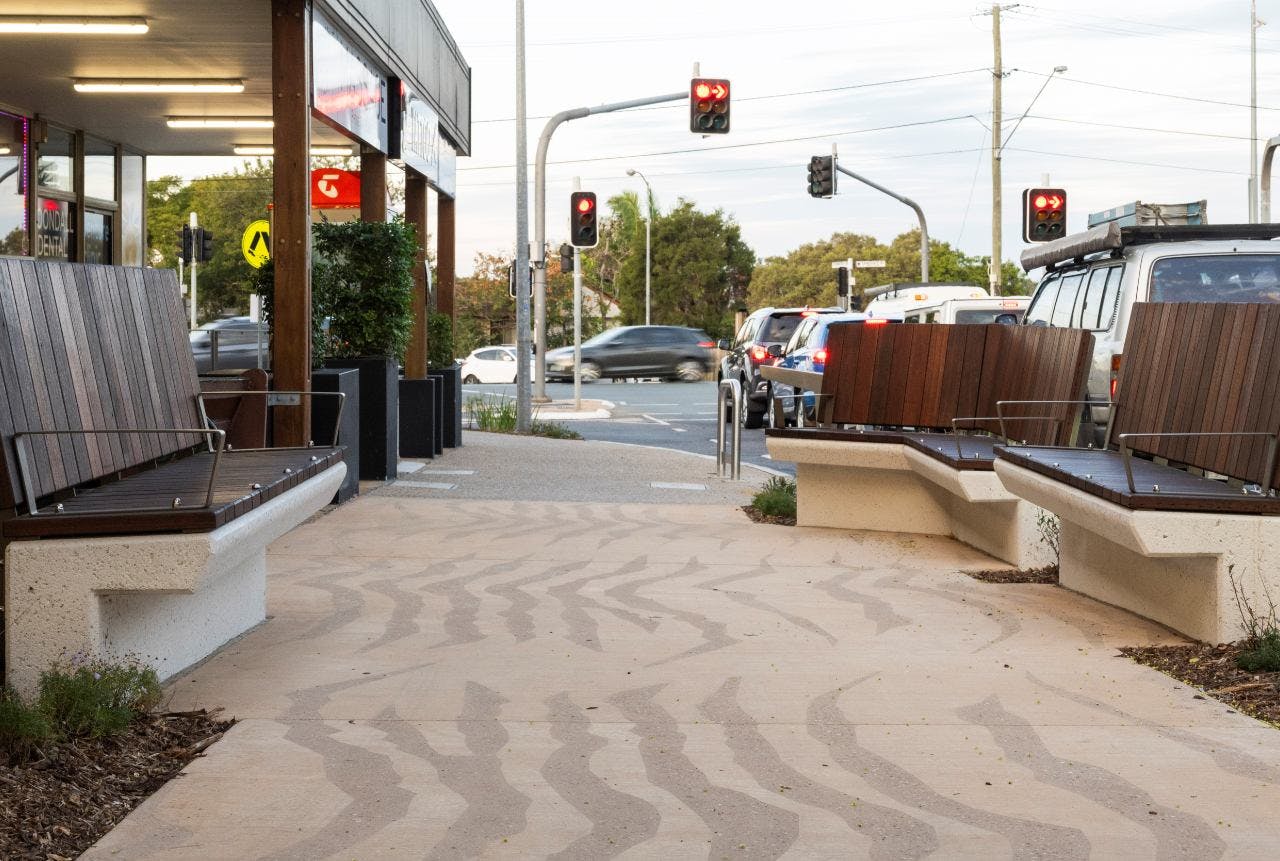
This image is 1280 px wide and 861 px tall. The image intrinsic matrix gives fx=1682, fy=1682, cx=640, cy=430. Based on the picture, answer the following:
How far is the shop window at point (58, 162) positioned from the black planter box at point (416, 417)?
483 centimetres

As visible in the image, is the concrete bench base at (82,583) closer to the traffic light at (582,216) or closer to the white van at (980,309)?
the white van at (980,309)

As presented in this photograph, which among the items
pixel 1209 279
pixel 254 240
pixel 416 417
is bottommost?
pixel 416 417

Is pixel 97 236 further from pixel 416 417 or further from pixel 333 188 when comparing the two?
pixel 416 417

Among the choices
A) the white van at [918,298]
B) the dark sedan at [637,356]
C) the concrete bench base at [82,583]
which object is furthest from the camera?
the dark sedan at [637,356]

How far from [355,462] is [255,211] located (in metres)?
53.8

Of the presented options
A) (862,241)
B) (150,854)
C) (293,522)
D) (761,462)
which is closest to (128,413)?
(293,522)

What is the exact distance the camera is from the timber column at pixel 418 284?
60.1 ft

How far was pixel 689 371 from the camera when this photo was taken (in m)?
47.8

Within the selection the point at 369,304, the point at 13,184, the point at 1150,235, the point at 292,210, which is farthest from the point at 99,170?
the point at 1150,235

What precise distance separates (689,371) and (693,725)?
4224cm

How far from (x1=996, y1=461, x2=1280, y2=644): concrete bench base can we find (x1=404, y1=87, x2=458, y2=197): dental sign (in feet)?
32.8

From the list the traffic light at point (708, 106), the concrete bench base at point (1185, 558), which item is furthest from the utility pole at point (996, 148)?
the concrete bench base at point (1185, 558)

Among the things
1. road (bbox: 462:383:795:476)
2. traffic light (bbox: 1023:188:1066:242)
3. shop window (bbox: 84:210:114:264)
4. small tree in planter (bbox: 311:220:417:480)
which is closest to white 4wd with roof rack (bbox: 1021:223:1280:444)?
small tree in planter (bbox: 311:220:417:480)

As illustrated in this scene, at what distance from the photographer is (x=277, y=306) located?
11.4 metres
